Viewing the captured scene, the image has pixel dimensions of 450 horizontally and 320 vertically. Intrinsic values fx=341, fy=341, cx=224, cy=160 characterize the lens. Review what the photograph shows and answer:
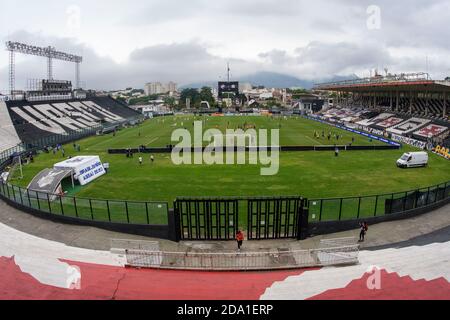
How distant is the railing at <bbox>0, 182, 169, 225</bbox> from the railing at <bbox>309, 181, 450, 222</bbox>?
890 centimetres

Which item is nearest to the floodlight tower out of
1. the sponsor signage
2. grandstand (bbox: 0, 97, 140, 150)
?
grandstand (bbox: 0, 97, 140, 150)

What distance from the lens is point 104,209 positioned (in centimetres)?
2033

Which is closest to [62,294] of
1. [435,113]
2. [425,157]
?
[425,157]

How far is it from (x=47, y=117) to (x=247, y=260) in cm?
7061

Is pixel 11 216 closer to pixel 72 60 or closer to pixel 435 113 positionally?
pixel 435 113

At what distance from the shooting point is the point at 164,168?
37.1 m

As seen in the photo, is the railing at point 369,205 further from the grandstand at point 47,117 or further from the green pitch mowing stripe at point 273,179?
the grandstand at point 47,117

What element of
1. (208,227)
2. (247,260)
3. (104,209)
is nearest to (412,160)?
(208,227)

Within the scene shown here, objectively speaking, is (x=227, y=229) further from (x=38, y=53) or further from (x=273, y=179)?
(x=38, y=53)

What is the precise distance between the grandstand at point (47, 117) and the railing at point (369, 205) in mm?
Answer: 51145

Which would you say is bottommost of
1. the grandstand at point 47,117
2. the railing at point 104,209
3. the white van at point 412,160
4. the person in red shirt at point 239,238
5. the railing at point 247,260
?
the railing at point 247,260

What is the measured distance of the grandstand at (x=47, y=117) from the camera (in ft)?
194

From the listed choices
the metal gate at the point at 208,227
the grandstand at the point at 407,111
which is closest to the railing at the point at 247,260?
the metal gate at the point at 208,227

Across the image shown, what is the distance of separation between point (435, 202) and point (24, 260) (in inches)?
971
